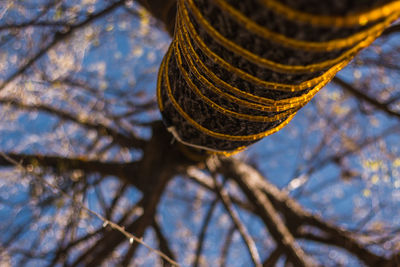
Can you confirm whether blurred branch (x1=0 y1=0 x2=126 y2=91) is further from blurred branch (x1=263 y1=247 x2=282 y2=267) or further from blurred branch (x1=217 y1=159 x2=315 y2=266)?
blurred branch (x1=263 y1=247 x2=282 y2=267)

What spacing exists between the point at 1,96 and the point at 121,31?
30.5 inches

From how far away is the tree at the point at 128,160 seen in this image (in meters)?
1.18

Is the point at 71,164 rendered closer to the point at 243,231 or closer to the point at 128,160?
the point at 128,160

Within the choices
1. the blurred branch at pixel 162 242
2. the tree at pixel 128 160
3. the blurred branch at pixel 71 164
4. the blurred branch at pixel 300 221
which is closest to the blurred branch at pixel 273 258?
the tree at pixel 128 160

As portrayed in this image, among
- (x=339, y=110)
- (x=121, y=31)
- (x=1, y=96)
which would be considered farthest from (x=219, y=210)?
(x=1, y=96)

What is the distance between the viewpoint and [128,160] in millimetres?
1409

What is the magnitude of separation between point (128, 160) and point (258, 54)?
1.05m

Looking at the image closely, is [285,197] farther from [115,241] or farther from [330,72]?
[330,72]

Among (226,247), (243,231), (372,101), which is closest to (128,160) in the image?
(243,231)

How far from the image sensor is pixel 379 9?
1.22 feet

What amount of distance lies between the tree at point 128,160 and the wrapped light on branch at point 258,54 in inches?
19.0

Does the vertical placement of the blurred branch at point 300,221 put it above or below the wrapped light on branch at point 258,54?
above

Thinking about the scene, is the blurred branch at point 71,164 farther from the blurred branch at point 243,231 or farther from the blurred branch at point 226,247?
the blurred branch at point 226,247

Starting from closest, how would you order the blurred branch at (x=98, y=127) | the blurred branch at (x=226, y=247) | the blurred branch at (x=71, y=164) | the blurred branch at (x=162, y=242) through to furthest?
the blurred branch at (x=71, y=164) → the blurred branch at (x=98, y=127) → the blurred branch at (x=162, y=242) → the blurred branch at (x=226, y=247)
